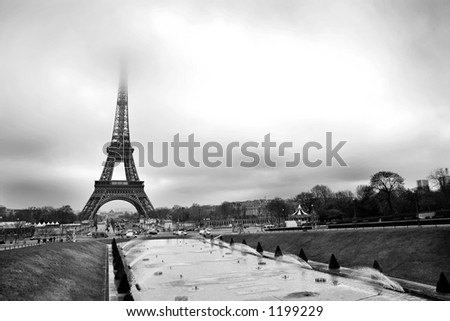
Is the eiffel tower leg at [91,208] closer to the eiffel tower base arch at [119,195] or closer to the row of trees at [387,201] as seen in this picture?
the eiffel tower base arch at [119,195]

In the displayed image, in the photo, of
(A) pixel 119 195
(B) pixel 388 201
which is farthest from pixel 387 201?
(A) pixel 119 195

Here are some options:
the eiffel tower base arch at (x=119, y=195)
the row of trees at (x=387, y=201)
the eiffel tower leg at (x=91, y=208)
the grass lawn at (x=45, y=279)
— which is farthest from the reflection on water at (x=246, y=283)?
Result: the eiffel tower base arch at (x=119, y=195)

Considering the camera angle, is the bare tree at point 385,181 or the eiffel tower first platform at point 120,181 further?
the eiffel tower first platform at point 120,181

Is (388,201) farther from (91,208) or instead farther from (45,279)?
(91,208)

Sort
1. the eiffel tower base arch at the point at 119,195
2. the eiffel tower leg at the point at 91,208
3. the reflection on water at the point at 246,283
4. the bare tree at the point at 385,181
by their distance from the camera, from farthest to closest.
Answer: the eiffel tower base arch at the point at 119,195, the eiffel tower leg at the point at 91,208, the bare tree at the point at 385,181, the reflection on water at the point at 246,283

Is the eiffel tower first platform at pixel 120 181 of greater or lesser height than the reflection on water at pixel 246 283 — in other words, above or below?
above

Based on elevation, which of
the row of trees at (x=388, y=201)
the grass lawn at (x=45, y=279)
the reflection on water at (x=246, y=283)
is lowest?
the reflection on water at (x=246, y=283)

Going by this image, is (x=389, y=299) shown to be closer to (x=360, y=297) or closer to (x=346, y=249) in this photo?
(x=360, y=297)

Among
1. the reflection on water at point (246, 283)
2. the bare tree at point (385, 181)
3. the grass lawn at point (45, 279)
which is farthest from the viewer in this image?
the bare tree at point (385, 181)
